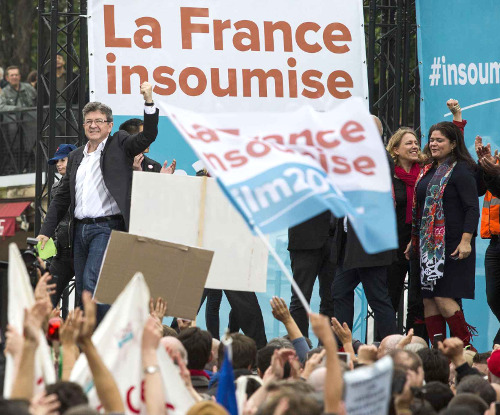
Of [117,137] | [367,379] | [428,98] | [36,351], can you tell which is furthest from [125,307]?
[428,98]

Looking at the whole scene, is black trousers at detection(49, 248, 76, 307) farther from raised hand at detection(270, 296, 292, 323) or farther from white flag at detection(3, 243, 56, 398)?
white flag at detection(3, 243, 56, 398)

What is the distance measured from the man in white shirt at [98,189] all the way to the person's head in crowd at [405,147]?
A: 2.20 meters

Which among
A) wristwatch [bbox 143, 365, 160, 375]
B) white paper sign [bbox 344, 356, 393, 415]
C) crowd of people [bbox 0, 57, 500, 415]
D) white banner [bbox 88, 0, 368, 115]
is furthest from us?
white banner [bbox 88, 0, 368, 115]

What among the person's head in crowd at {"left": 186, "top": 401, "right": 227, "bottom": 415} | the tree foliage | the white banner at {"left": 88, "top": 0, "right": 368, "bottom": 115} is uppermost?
the tree foliage

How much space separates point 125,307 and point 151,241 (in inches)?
105

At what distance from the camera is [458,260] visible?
32.3 ft

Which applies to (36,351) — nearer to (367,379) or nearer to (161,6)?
(367,379)

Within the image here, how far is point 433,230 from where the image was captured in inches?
388

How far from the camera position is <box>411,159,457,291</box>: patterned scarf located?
9.79 metres

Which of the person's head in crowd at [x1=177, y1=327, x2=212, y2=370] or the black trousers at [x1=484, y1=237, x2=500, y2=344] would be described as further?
the black trousers at [x1=484, y1=237, x2=500, y2=344]

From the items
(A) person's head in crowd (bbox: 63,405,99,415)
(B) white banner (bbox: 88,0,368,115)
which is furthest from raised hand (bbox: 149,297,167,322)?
(B) white banner (bbox: 88,0,368,115)

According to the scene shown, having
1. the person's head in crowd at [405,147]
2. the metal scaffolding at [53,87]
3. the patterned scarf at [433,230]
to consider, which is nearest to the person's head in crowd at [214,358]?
the patterned scarf at [433,230]

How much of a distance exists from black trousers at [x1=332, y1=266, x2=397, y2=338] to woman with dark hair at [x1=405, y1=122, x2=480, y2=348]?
1.00ft

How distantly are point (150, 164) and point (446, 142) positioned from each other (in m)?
2.58
